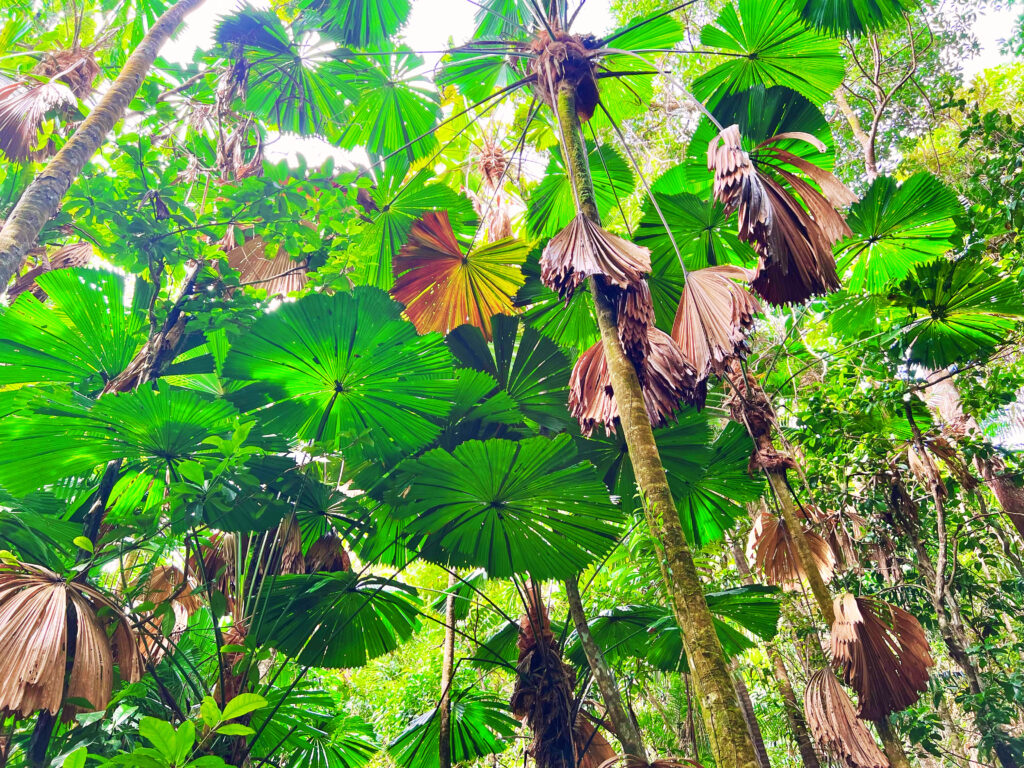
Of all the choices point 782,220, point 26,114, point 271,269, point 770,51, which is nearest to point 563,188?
point 770,51

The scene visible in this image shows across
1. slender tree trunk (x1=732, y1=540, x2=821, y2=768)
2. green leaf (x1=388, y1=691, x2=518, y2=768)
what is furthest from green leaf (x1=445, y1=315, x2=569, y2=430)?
slender tree trunk (x1=732, y1=540, x2=821, y2=768)

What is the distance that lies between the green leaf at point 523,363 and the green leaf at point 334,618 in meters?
1.08

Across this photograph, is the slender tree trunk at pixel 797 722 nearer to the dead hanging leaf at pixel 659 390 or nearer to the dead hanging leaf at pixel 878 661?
the dead hanging leaf at pixel 878 661

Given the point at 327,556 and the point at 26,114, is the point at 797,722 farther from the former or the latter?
the point at 26,114

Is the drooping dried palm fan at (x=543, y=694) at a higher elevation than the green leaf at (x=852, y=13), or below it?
below

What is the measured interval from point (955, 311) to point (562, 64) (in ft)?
8.47

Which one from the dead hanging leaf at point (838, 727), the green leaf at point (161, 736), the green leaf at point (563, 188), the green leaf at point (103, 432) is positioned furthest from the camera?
the green leaf at point (563, 188)

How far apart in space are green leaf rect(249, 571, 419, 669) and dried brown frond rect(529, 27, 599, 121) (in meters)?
2.25

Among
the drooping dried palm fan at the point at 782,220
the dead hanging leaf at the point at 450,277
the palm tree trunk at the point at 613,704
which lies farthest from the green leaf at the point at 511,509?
the dead hanging leaf at the point at 450,277

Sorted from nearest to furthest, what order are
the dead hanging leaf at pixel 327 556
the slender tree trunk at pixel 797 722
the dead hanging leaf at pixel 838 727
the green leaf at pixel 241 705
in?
1. the green leaf at pixel 241 705
2. the dead hanging leaf at pixel 838 727
3. the dead hanging leaf at pixel 327 556
4. the slender tree trunk at pixel 797 722

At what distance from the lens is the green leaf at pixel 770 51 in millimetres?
2900

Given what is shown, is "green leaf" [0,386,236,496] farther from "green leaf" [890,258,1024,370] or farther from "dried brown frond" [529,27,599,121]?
"green leaf" [890,258,1024,370]

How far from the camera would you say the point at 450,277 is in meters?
3.04

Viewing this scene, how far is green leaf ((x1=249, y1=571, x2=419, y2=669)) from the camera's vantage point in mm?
2375
